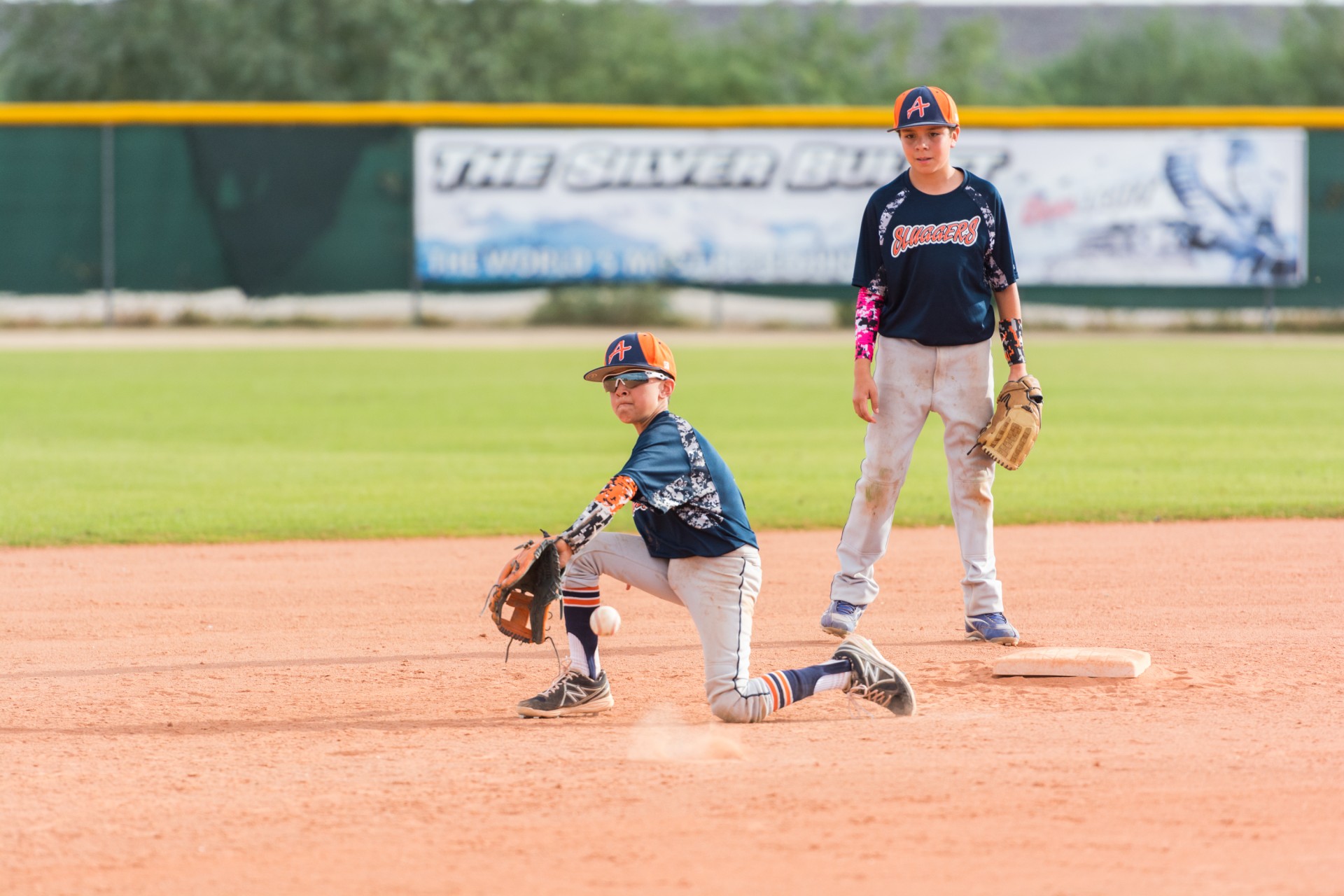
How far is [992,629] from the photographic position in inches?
221

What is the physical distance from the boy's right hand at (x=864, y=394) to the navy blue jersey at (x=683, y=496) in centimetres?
104

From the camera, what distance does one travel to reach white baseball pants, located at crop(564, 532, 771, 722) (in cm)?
452

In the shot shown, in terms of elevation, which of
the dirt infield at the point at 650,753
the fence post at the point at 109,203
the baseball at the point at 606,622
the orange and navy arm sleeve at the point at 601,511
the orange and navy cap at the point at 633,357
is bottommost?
the dirt infield at the point at 650,753

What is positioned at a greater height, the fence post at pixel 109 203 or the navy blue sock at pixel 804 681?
the fence post at pixel 109 203

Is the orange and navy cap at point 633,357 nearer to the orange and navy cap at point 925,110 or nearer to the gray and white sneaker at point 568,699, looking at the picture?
the gray and white sneaker at point 568,699

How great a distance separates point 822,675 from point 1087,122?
772 inches

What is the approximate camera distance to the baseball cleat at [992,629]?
559 cm

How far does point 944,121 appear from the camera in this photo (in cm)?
536

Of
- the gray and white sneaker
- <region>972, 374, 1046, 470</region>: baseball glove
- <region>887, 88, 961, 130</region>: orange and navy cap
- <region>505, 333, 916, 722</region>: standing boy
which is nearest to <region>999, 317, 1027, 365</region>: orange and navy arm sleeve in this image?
<region>972, 374, 1046, 470</region>: baseball glove

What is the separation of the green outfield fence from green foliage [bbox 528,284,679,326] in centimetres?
224

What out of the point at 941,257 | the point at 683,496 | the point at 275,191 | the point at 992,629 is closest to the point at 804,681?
the point at 683,496

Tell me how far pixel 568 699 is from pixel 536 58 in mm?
32390

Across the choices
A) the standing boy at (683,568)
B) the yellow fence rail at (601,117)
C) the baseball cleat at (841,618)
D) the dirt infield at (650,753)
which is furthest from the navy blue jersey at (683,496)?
the yellow fence rail at (601,117)

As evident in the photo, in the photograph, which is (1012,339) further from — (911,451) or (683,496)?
(683,496)
